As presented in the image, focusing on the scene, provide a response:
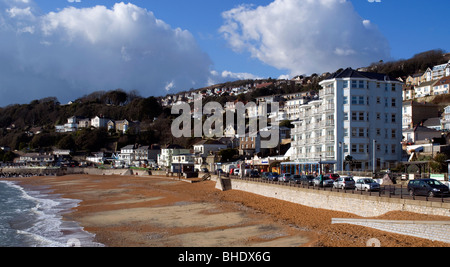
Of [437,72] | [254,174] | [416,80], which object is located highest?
[437,72]

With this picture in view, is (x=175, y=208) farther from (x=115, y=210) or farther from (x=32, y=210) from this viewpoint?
(x=32, y=210)

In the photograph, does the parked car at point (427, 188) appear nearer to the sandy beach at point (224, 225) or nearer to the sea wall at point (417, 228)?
the sandy beach at point (224, 225)

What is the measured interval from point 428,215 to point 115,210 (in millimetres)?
25286

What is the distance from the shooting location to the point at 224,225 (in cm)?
2419

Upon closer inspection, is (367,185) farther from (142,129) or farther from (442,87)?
(142,129)

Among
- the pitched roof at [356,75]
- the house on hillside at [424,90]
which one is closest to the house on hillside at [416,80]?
the house on hillside at [424,90]

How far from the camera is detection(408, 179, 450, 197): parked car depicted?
20984 millimetres

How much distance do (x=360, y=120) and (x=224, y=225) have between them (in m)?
29.5

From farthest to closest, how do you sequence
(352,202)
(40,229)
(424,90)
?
1. (424,90)
2. (40,229)
3. (352,202)

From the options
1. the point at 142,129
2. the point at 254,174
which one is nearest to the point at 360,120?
the point at 254,174

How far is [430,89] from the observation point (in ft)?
307

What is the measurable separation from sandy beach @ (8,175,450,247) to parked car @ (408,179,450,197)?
378 cm

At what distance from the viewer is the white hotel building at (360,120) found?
46.8 m
